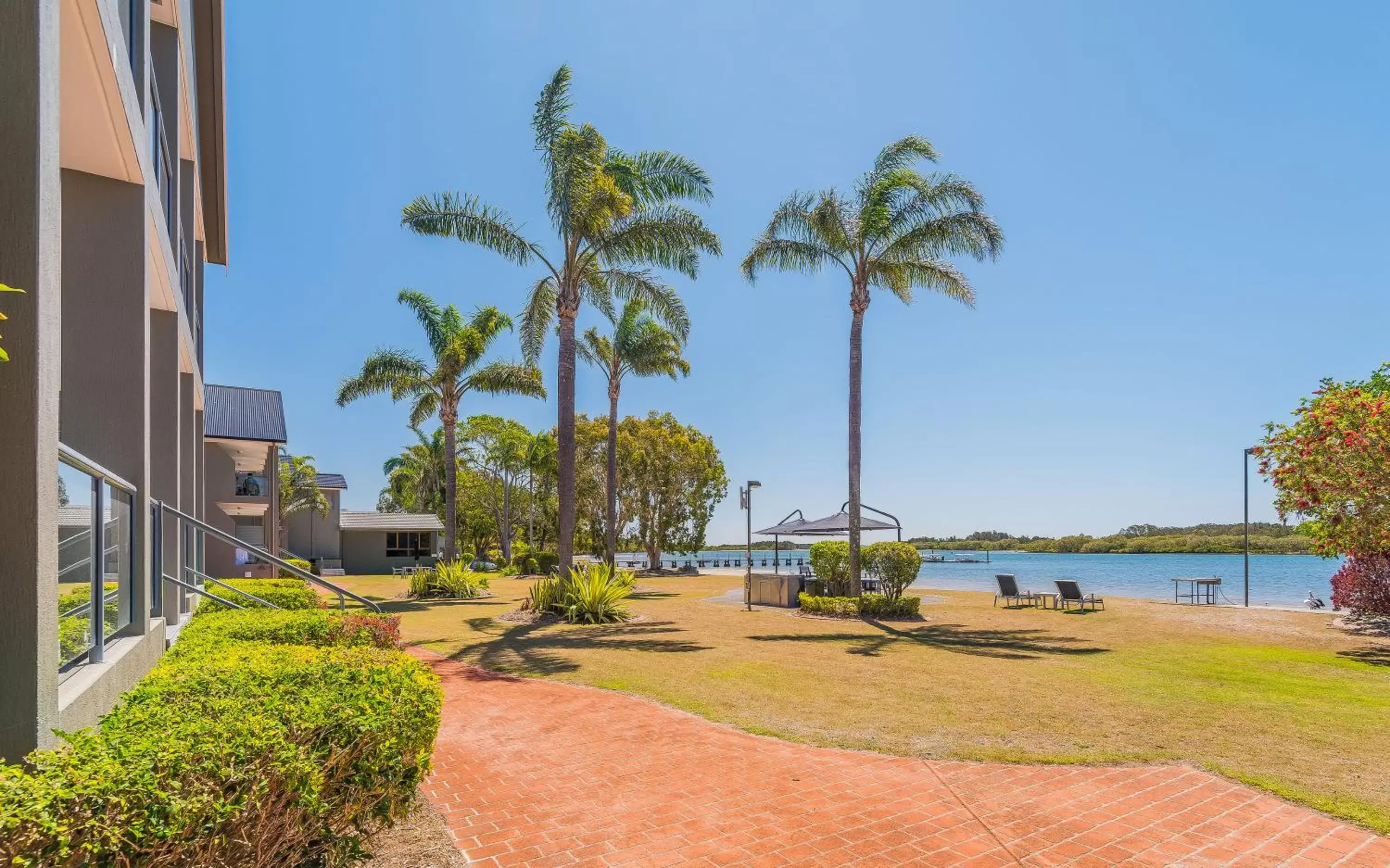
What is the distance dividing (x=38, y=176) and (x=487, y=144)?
1767cm

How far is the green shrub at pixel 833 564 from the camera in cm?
1867

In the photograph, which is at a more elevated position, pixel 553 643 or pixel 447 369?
pixel 447 369

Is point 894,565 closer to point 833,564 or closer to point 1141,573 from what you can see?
point 833,564

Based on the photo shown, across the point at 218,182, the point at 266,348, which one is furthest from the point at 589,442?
the point at 218,182

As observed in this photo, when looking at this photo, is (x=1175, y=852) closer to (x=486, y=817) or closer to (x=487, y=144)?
(x=486, y=817)

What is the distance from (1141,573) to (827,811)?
66214mm

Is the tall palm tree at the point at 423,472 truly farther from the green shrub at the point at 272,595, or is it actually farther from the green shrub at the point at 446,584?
the green shrub at the point at 272,595

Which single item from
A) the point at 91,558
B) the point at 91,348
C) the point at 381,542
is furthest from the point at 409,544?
the point at 91,558

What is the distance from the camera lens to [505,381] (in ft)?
87.3

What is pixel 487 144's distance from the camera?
18.8 meters

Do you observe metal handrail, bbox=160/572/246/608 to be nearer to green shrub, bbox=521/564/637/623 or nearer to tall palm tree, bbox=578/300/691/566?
green shrub, bbox=521/564/637/623

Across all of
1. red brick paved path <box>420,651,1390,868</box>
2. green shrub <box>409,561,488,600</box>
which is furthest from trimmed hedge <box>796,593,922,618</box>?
green shrub <box>409,561,488,600</box>

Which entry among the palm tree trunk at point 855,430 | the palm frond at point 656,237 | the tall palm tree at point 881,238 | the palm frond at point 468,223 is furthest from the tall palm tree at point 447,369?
the palm tree trunk at point 855,430

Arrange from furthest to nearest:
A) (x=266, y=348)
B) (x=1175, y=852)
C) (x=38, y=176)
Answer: (x=266, y=348), (x=1175, y=852), (x=38, y=176)
